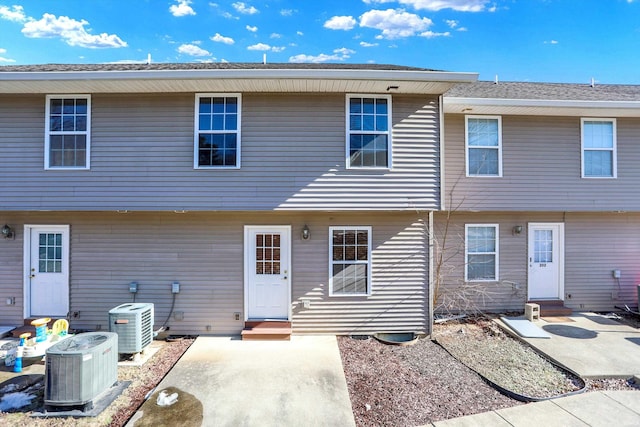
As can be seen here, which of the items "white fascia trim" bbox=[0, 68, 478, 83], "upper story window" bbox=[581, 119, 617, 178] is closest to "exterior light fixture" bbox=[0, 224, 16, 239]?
"white fascia trim" bbox=[0, 68, 478, 83]

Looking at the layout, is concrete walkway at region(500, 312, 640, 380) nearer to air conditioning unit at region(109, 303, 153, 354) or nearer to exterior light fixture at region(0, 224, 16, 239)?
air conditioning unit at region(109, 303, 153, 354)

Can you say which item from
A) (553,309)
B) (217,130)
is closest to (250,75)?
(217,130)

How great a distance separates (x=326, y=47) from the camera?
9.68 meters

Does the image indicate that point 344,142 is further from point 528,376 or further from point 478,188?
point 528,376

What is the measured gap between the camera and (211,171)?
223 inches

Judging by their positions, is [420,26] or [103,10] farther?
[420,26]

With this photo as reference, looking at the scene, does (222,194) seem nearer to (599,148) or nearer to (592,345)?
(592,345)

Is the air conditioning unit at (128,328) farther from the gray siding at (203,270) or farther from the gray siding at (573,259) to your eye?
the gray siding at (573,259)

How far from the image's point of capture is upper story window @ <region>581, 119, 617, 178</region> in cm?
743

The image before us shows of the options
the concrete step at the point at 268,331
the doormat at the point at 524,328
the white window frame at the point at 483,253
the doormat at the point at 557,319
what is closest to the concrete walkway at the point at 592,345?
the doormat at the point at 557,319

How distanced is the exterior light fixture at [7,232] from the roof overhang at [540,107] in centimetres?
957

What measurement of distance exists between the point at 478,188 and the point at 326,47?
645cm

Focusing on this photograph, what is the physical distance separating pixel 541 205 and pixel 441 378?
5.20 meters

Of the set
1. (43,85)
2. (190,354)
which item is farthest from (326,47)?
(190,354)
